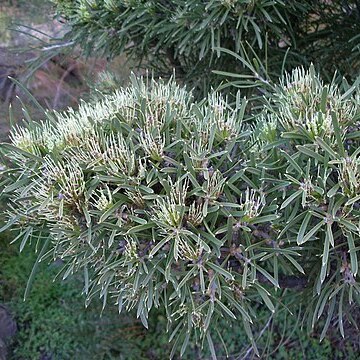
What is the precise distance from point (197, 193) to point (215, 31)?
51 cm

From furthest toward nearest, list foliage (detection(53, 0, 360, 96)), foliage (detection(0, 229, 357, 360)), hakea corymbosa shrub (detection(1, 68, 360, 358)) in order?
foliage (detection(0, 229, 357, 360)) → foliage (detection(53, 0, 360, 96)) → hakea corymbosa shrub (detection(1, 68, 360, 358))

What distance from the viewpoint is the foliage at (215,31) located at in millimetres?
1024

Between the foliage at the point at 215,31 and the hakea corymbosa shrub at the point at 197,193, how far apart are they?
0.32 m

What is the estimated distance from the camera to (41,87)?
254 cm

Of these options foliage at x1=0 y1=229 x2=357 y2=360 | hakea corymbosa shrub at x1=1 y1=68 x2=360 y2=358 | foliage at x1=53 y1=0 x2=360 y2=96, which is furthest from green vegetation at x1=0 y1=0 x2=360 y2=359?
foliage at x1=0 y1=229 x2=357 y2=360

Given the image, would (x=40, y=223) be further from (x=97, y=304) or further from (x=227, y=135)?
(x=97, y=304)

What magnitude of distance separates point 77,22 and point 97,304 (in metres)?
1.29

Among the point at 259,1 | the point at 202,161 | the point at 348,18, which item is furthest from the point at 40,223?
the point at 348,18

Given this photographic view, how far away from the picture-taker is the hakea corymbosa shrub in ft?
2.18

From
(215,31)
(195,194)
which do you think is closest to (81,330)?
(215,31)

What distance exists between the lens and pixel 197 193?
0.67 metres

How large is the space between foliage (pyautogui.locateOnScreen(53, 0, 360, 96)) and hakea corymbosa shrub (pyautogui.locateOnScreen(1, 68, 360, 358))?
317mm

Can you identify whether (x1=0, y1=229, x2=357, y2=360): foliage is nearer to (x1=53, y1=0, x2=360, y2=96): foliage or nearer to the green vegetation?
(x1=53, y1=0, x2=360, y2=96): foliage

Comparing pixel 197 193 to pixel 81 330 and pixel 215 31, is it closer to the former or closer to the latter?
pixel 215 31
